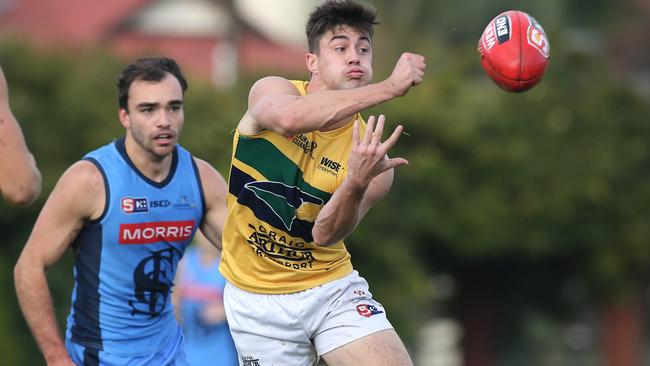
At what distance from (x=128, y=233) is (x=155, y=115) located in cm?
66

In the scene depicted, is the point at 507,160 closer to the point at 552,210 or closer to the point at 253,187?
the point at 552,210

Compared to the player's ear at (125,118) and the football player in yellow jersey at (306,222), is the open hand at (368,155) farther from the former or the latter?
the player's ear at (125,118)

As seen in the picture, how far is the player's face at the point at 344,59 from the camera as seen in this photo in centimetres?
614

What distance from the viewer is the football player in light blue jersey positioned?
6.80 metres

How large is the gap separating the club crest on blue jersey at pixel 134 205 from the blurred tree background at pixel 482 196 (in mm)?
6935

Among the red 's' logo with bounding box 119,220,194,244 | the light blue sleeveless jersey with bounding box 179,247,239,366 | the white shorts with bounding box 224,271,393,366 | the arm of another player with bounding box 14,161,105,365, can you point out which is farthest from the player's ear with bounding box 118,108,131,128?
the light blue sleeveless jersey with bounding box 179,247,239,366

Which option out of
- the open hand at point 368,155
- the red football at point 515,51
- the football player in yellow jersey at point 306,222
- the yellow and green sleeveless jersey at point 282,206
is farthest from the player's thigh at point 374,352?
the red football at point 515,51

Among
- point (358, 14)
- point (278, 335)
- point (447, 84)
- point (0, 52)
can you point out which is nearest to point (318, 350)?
point (278, 335)

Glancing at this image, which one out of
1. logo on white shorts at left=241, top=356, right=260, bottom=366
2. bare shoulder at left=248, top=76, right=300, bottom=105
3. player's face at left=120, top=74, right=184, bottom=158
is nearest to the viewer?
bare shoulder at left=248, top=76, right=300, bottom=105

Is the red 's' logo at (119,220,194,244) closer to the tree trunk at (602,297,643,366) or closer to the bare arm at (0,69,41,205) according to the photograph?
the bare arm at (0,69,41,205)

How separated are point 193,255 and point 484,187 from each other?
24.4ft

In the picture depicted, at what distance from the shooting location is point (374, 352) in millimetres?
6199

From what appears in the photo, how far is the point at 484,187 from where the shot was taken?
663 inches

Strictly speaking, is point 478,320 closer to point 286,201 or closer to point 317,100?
point 286,201
